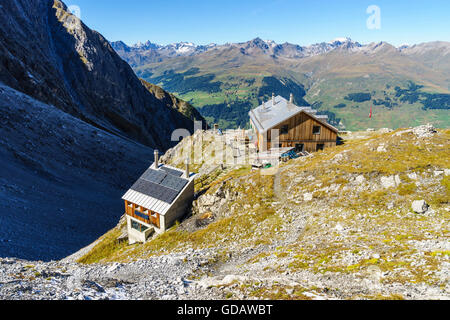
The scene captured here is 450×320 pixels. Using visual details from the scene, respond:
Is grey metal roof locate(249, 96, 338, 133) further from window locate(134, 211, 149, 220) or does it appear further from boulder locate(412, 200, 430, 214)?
boulder locate(412, 200, 430, 214)

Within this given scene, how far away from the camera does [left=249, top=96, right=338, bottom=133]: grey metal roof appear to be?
48125 mm

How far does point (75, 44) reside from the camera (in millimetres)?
150250

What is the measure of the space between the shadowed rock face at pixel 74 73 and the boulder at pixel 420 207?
11070 cm

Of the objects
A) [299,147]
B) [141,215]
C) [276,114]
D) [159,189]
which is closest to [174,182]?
[159,189]

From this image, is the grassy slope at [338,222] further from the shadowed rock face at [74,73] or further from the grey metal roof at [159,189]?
the shadowed rock face at [74,73]

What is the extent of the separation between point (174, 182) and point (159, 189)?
2386 mm

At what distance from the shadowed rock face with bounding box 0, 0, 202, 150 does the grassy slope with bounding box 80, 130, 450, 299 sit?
86.7 meters

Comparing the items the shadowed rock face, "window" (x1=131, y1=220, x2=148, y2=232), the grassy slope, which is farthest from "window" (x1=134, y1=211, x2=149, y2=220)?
the shadowed rock face

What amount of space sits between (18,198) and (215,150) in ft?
123

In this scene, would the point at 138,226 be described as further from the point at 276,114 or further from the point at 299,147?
the point at 276,114

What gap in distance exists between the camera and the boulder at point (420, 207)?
73.7 feet

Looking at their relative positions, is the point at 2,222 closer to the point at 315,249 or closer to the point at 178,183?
the point at 178,183

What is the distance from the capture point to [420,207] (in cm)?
2252
